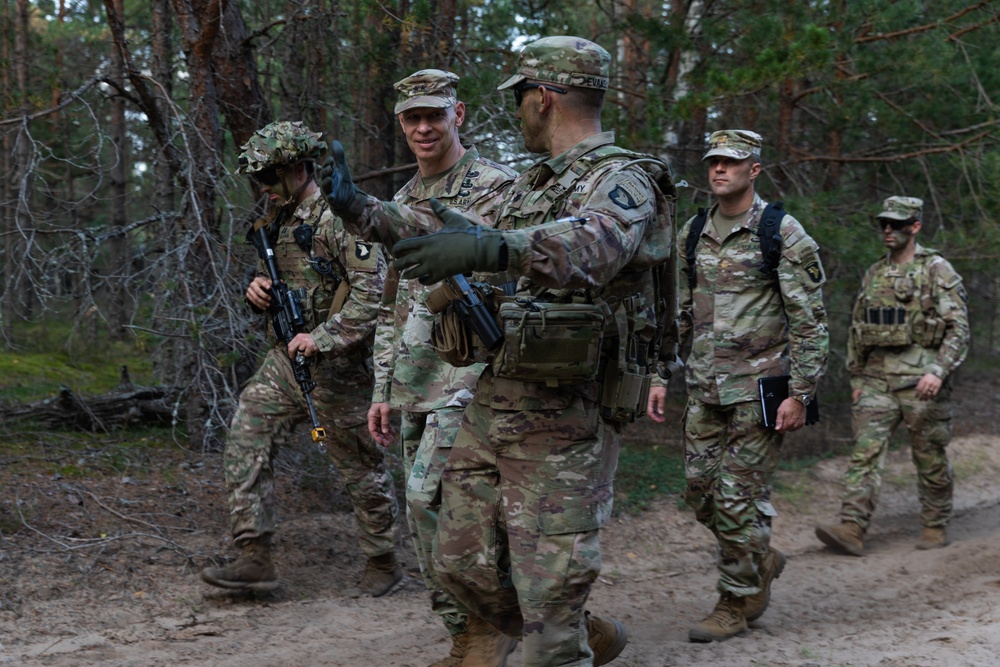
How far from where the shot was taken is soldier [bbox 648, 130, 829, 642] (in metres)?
5.34

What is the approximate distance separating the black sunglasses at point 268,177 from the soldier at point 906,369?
4.90m

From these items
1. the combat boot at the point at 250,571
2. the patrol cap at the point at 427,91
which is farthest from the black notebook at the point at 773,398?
the combat boot at the point at 250,571

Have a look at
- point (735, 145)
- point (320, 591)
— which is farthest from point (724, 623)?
point (735, 145)

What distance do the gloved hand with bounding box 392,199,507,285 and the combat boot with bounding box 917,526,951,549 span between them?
6353mm

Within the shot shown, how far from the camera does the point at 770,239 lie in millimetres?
5426

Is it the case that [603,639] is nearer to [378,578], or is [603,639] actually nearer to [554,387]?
[554,387]

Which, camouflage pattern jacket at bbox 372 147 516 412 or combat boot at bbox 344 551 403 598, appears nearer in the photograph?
camouflage pattern jacket at bbox 372 147 516 412

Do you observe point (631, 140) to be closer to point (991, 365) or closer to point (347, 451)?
point (347, 451)

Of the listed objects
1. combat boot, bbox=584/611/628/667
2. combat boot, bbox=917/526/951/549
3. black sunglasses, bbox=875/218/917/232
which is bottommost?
combat boot, bbox=917/526/951/549

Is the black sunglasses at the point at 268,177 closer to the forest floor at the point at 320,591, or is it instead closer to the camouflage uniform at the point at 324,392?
the camouflage uniform at the point at 324,392

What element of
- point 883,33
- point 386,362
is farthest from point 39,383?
point 883,33

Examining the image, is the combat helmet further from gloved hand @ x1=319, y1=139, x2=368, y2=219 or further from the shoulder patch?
the shoulder patch

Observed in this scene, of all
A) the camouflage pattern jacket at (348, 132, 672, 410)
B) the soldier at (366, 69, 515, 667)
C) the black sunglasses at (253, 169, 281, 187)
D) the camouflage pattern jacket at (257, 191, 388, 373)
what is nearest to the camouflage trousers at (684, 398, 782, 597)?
the soldier at (366, 69, 515, 667)

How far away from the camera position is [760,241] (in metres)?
5.48
